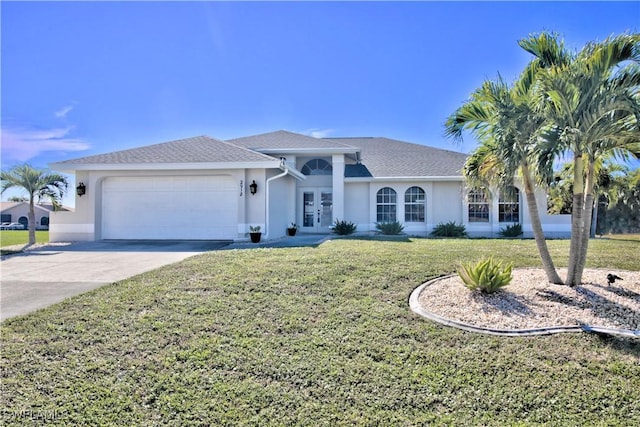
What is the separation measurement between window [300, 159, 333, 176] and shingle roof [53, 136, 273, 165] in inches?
180

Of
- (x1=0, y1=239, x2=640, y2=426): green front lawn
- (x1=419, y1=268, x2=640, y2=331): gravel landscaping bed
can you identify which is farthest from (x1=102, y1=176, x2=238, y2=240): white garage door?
(x1=419, y1=268, x2=640, y2=331): gravel landscaping bed

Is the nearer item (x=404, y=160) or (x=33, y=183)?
(x=33, y=183)

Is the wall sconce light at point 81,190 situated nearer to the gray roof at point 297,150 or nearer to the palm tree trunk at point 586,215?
the gray roof at point 297,150

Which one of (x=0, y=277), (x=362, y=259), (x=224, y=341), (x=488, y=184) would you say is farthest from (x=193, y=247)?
(x=488, y=184)

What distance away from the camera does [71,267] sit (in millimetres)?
8961

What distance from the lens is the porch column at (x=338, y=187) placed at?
1803cm

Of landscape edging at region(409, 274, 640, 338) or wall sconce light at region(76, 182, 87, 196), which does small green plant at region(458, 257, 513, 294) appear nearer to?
landscape edging at region(409, 274, 640, 338)

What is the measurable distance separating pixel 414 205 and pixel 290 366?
15.5 m

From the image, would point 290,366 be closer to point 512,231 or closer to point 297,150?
point 297,150

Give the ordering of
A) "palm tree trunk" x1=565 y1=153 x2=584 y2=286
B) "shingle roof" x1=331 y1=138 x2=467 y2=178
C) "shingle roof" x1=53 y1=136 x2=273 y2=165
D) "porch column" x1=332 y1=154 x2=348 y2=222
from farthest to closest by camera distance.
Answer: "shingle roof" x1=331 y1=138 x2=467 y2=178 → "porch column" x1=332 y1=154 x2=348 y2=222 → "shingle roof" x1=53 y1=136 x2=273 y2=165 → "palm tree trunk" x1=565 y1=153 x2=584 y2=286

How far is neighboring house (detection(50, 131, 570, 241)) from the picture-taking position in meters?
14.3

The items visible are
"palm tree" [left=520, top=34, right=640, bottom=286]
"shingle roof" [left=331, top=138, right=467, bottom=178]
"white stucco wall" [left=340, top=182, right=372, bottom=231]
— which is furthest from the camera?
"white stucco wall" [left=340, top=182, right=372, bottom=231]

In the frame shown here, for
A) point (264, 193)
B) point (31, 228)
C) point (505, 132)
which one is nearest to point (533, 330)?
point (505, 132)

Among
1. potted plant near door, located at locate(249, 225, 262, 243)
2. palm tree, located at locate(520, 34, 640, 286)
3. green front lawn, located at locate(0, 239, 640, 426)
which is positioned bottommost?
green front lawn, located at locate(0, 239, 640, 426)
